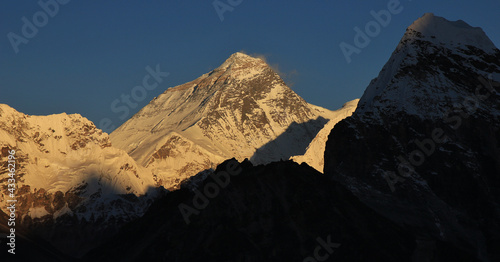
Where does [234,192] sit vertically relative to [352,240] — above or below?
above

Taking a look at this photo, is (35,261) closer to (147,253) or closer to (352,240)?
(147,253)

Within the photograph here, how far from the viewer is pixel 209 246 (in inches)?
4552

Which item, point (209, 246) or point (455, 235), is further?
point (455, 235)

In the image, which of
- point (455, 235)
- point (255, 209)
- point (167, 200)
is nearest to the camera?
point (255, 209)

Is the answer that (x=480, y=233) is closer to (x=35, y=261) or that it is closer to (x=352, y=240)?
(x=352, y=240)

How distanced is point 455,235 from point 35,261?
10178 centimetres

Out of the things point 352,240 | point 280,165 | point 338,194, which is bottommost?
point 352,240

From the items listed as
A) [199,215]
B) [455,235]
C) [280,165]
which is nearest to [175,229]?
[199,215]

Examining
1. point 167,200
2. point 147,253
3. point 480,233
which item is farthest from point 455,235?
point 147,253

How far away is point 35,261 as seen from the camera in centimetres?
12419

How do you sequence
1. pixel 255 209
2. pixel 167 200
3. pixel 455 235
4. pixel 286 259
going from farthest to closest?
1. pixel 455 235
2. pixel 167 200
3. pixel 255 209
4. pixel 286 259

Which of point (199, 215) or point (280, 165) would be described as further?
point (280, 165)

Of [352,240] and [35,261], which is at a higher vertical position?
[35,261]

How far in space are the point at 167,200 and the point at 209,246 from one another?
2029 cm
